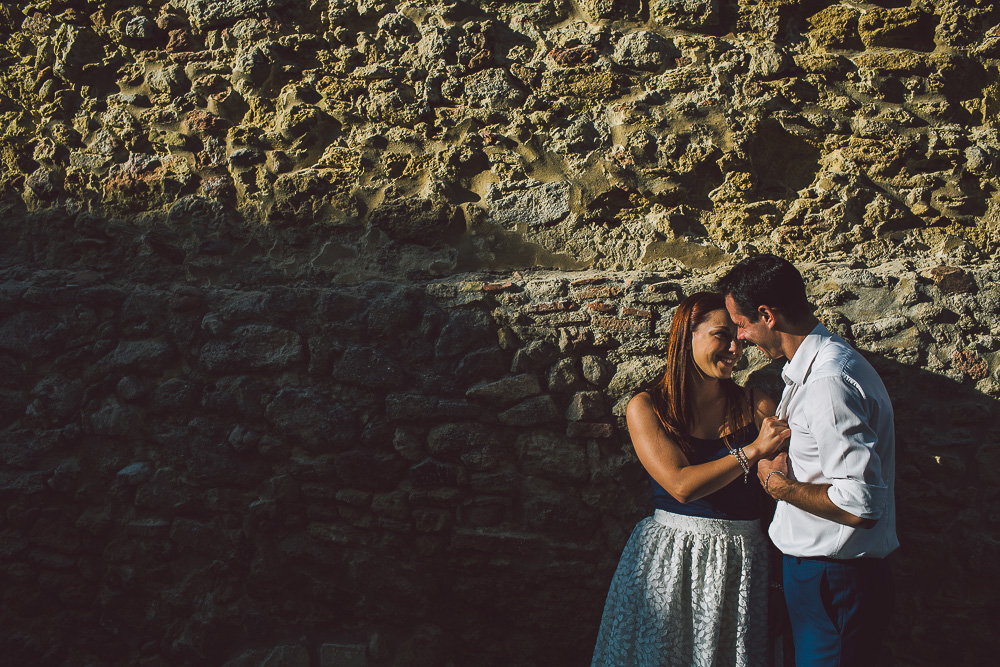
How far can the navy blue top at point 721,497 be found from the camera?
1978 millimetres

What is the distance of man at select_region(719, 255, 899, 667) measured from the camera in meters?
1.60

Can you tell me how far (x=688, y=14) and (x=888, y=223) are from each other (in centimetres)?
124

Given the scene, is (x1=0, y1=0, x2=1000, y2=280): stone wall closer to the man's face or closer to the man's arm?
the man's face

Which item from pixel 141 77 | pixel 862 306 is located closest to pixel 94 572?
pixel 141 77

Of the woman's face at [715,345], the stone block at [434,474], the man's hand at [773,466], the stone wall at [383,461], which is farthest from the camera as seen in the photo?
the stone block at [434,474]

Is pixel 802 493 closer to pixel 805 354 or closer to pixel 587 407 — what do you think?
pixel 805 354

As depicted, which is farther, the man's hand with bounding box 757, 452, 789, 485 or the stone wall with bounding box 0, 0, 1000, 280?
the stone wall with bounding box 0, 0, 1000, 280

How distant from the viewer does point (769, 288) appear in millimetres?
1852

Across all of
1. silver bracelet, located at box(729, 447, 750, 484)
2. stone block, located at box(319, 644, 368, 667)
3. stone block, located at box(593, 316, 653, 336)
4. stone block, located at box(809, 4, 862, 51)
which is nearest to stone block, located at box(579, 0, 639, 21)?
stone block, located at box(809, 4, 862, 51)

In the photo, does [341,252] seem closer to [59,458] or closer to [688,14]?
[59,458]

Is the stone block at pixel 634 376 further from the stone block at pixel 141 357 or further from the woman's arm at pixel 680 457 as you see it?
the stone block at pixel 141 357

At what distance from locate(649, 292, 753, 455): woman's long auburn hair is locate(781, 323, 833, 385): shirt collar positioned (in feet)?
0.94

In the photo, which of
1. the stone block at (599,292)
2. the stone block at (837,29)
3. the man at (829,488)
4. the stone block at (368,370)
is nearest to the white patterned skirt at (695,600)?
the man at (829,488)

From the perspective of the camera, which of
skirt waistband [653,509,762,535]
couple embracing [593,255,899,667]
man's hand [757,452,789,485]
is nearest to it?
couple embracing [593,255,899,667]
